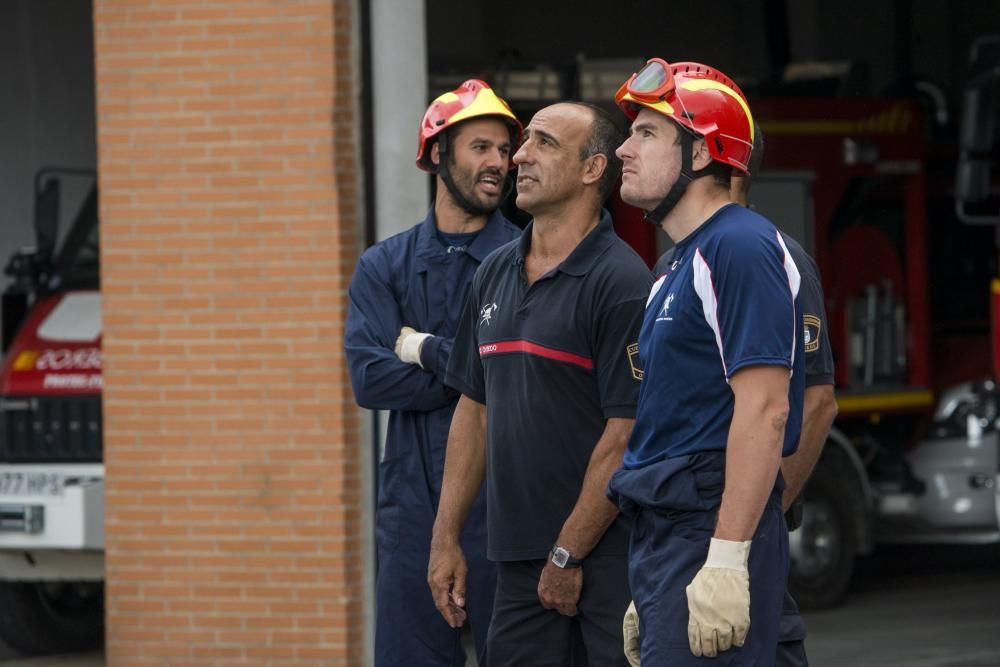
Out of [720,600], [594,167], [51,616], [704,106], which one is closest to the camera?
[720,600]

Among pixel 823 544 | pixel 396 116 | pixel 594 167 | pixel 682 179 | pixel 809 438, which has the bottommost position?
pixel 823 544

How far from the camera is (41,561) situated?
8477mm

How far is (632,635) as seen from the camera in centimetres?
378

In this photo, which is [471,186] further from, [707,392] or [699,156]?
[707,392]

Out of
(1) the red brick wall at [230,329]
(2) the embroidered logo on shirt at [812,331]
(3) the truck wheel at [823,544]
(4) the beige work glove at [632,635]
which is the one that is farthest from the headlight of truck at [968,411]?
(4) the beige work glove at [632,635]

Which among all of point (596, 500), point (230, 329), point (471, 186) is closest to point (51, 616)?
point (230, 329)

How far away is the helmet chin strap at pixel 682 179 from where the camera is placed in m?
3.74

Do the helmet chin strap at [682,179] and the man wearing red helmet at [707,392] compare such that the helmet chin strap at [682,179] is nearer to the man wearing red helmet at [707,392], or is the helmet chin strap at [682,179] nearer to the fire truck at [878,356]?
the man wearing red helmet at [707,392]

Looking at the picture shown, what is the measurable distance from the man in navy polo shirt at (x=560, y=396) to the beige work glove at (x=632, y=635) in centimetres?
34

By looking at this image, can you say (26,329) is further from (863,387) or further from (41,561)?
(863,387)

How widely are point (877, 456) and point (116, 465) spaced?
5.34 metres

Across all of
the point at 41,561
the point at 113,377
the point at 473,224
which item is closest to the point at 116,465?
the point at 113,377

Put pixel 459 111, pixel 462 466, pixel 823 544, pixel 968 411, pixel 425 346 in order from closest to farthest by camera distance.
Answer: pixel 462 466
pixel 425 346
pixel 459 111
pixel 823 544
pixel 968 411

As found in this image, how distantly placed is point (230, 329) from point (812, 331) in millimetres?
3736
